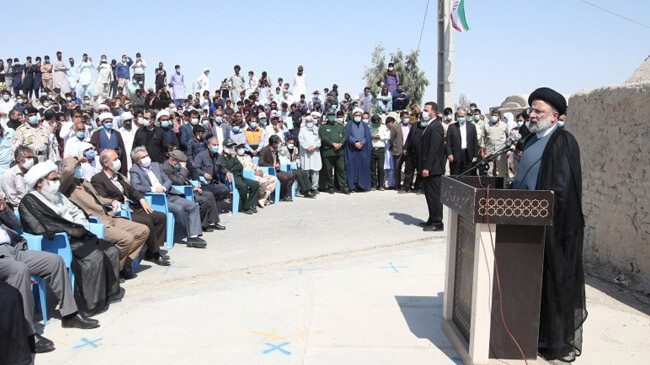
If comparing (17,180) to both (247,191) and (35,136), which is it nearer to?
(247,191)

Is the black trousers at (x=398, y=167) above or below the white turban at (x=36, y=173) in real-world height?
below

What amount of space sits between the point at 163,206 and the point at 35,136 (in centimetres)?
531

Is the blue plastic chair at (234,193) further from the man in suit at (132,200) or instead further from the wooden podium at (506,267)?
the wooden podium at (506,267)

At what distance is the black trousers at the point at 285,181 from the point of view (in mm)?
11992

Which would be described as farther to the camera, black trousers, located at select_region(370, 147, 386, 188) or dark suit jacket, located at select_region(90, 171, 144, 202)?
black trousers, located at select_region(370, 147, 386, 188)

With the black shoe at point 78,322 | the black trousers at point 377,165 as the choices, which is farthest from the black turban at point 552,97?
the black trousers at point 377,165

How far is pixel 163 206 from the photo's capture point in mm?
7891

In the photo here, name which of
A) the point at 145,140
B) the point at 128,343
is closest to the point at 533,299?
the point at 128,343

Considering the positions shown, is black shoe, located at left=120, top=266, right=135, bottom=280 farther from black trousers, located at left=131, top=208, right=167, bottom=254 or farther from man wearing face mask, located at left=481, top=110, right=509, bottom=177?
man wearing face mask, located at left=481, top=110, right=509, bottom=177

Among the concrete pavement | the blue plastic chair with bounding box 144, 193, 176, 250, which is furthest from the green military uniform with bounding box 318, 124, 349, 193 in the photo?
the blue plastic chair with bounding box 144, 193, 176, 250

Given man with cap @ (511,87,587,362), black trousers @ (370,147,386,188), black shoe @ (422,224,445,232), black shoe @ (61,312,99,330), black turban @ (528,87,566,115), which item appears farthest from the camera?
black trousers @ (370,147,386,188)

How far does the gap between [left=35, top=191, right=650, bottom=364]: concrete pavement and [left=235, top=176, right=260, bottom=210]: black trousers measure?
83.9 inches

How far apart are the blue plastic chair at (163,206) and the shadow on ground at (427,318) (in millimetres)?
3587

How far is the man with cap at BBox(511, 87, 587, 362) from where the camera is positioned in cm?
393
